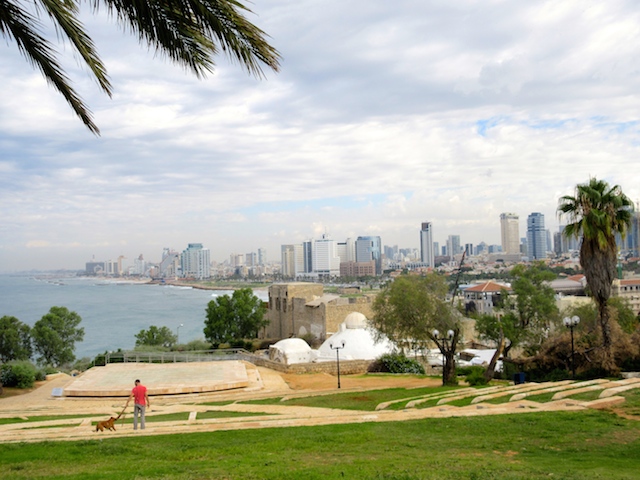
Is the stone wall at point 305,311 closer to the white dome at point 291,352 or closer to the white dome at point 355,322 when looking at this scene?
the white dome at point 355,322

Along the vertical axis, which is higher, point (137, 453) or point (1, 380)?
point (137, 453)

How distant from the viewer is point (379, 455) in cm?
644

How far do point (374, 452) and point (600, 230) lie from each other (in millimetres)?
9301

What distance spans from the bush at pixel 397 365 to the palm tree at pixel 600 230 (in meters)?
12.0

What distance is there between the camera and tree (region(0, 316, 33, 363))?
38688 mm

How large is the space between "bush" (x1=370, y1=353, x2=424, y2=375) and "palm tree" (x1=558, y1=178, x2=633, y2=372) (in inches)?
472

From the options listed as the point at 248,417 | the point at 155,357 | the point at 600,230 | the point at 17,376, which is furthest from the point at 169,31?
the point at 155,357

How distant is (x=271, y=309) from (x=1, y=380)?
1229 inches

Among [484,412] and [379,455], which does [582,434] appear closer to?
[484,412]

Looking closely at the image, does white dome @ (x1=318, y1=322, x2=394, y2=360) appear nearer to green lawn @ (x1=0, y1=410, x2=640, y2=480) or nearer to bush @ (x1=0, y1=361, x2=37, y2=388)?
bush @ (x1=0, y1=361, x2=37, y2=388)

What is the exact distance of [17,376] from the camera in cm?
2144

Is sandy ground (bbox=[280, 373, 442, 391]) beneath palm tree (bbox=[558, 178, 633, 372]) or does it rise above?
beneath

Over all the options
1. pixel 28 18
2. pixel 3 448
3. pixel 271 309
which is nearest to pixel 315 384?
pixel 3 448

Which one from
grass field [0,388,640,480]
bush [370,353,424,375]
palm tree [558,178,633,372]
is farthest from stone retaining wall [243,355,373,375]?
grass field [0,388,640,480]
